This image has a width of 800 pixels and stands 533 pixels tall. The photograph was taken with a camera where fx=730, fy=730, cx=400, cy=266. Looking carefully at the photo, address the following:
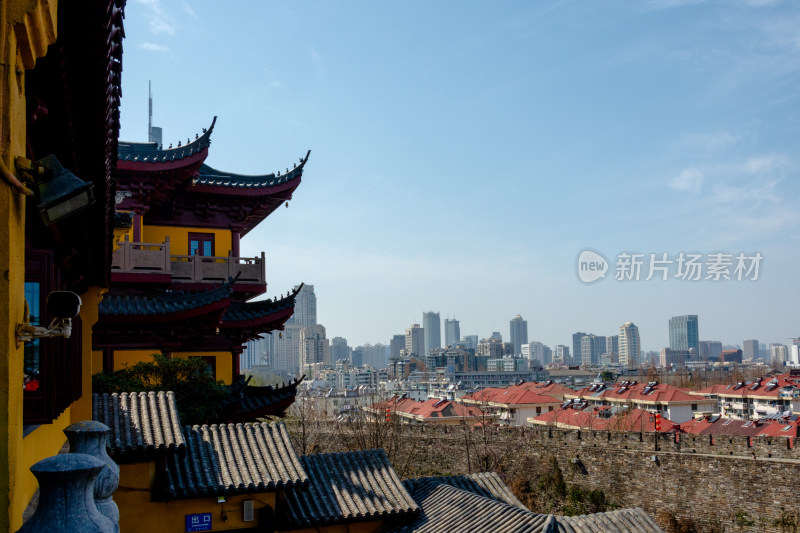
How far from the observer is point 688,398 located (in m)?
46.0

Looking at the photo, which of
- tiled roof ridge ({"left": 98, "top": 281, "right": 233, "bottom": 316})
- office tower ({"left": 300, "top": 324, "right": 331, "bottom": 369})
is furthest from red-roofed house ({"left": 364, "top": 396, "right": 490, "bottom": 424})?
office tower ({"left": 300, "top": 324, "right": 331, "bottom": 369})

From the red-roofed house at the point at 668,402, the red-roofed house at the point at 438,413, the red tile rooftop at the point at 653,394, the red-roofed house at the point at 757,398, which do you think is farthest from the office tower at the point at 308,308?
the red-roofed house at the point at 668,402

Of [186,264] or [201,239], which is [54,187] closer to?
[186,264]

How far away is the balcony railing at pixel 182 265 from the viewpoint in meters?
12.9

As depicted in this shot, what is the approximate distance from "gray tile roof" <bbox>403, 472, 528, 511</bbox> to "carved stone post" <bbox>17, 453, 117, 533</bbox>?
363 inches

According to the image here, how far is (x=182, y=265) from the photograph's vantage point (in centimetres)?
1428

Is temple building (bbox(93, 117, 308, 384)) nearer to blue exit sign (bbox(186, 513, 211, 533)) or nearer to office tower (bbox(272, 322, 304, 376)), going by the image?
blue exit sign (bbox(186, 513, 211, 533))

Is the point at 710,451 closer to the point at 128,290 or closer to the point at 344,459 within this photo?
the point at 344,459

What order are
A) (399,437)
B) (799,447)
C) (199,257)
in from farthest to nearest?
(399,437)
(799,447)
(199,257)

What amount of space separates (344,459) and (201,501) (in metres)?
2.57

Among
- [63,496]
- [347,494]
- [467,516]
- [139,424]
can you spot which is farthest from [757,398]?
[63,496]

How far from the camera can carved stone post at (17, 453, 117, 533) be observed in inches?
102

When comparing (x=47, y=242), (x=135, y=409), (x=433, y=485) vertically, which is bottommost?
(x=433, y=485)

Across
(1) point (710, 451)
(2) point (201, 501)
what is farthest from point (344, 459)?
(1) point (710, 451)
